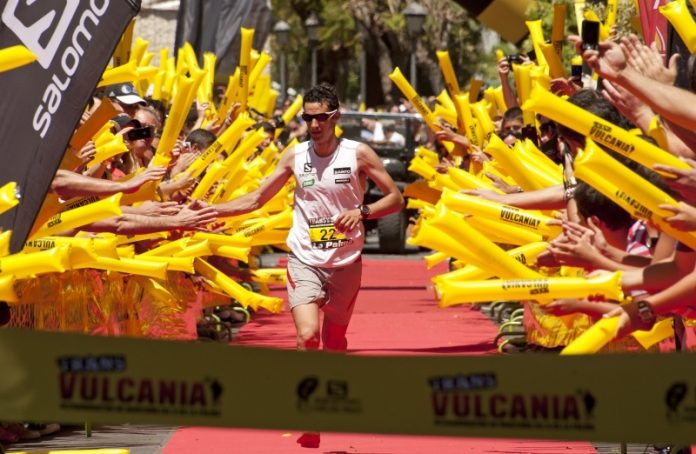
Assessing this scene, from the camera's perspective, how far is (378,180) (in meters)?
10.4

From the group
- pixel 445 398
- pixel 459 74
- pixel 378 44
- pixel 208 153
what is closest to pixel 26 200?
pixel 445 398

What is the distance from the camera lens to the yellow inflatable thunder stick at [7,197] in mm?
6664

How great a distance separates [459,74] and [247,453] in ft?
166

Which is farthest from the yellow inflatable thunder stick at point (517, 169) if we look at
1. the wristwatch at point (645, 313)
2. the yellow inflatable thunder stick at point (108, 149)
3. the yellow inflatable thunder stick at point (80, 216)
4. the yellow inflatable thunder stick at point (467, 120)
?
the yellow inflatable thunder stick at point (467, 120)

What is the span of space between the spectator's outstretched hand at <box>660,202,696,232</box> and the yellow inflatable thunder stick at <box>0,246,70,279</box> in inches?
94.1

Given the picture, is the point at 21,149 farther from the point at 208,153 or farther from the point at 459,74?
the point at 459,74

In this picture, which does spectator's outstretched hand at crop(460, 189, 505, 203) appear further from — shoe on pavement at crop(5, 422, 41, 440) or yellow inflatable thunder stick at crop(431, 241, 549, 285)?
shoe on pavement at crop(5, 422, 41, 440)

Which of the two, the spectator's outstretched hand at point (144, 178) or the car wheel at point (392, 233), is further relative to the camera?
the car wheel at point (392, 233)

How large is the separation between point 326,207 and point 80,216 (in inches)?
89.3

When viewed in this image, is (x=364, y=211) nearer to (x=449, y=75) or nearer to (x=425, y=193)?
(x=425, y=193)

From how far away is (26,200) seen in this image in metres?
7.42

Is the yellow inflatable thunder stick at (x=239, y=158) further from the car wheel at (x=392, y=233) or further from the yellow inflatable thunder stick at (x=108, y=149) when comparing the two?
the car wheel at (x=392, y=233)

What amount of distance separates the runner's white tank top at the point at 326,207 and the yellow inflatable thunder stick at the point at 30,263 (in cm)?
342

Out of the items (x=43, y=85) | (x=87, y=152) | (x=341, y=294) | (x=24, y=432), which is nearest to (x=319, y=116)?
(x=341, y=294)
